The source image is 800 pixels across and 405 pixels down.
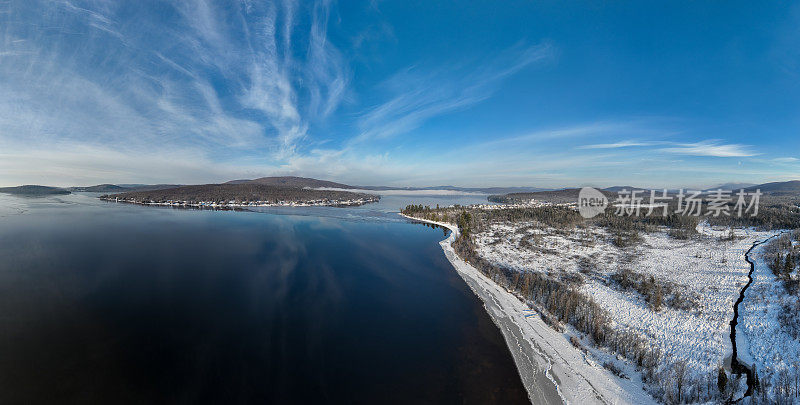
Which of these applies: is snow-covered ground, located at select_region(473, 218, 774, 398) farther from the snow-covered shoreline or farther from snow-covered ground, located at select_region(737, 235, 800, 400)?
the snow-covered shoreline

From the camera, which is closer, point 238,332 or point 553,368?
point 553,368

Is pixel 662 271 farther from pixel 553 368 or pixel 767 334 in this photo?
pixel 553 368

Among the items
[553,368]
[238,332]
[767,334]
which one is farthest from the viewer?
[238,332]

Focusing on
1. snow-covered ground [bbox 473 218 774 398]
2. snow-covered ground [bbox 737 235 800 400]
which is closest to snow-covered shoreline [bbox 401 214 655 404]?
snow-covered ground [bbox 473 218 774 398]

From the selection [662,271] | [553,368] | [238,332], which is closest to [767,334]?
[553,368]

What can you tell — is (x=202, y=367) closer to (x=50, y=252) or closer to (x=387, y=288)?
(x=387, y=288)
